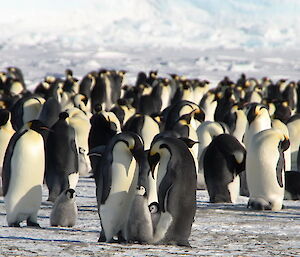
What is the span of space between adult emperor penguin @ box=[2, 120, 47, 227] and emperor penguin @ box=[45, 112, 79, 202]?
138 centimetres

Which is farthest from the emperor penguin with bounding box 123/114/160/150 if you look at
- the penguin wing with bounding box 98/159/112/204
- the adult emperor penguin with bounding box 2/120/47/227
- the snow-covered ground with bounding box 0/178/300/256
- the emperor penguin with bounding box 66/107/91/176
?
the penguin wing with bounding box 98/159/112/204

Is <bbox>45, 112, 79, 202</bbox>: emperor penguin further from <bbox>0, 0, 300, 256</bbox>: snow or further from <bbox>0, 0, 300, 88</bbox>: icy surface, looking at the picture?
<bbox>0, 0, 300, 88</bbox>: icy surface

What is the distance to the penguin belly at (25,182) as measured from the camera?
6242 millimetres

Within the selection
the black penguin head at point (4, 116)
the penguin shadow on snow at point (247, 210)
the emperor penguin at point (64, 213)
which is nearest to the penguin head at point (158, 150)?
→ the emperor penguin at point (64, 213)

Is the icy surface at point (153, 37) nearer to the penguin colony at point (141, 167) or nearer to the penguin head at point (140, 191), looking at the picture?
the penguin colony at point (141, 167)

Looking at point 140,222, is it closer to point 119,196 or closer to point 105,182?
point 119,196

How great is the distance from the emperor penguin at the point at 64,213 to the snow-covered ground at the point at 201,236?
7cm

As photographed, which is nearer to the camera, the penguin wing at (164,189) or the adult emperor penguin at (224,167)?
the penguin wing at (164,189)

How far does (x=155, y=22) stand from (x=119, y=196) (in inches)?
3362

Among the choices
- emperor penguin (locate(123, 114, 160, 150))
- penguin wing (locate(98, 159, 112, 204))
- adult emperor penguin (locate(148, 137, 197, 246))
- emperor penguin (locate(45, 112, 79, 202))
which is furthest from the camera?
emperor penguin (locate(123, 114, 160, 150))

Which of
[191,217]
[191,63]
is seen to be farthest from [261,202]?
[191,63]

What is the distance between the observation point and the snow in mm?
5289

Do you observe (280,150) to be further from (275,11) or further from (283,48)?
(275,11)

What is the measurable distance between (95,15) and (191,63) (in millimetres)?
52618
